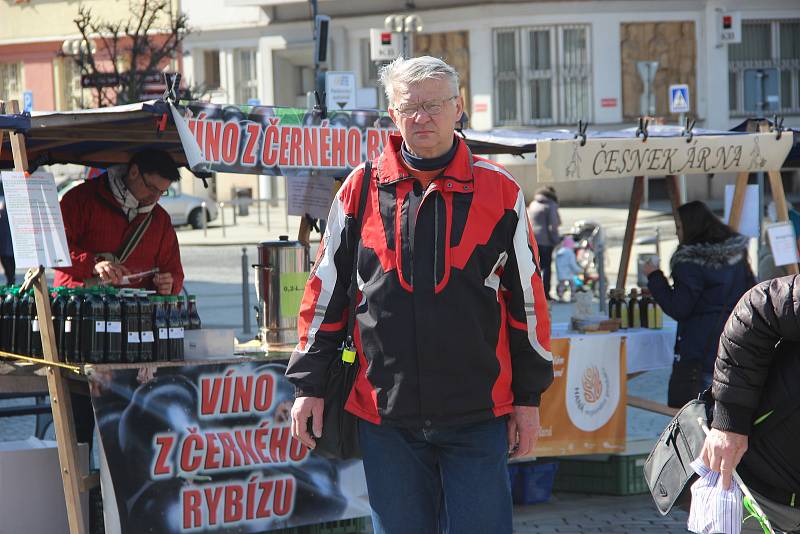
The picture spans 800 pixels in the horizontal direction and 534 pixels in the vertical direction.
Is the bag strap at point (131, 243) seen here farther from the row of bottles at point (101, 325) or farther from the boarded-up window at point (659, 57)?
the boarded-up window at point (659, 57)

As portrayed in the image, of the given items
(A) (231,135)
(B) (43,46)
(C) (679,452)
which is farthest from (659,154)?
(B) (43,46)

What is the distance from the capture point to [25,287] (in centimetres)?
546

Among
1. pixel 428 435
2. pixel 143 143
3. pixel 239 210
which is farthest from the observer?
pixel 239 210

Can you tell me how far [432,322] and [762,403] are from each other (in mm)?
904

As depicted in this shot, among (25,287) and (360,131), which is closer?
(25,287)

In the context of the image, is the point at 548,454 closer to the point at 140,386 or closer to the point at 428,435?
the point at 140,386

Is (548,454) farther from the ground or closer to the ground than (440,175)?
closer to the ground

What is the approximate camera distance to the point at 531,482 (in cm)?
670

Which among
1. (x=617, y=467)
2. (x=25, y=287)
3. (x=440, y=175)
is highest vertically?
(x=440, y=175)

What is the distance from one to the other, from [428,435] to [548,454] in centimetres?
327

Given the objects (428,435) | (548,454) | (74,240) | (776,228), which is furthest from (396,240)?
(776,228)

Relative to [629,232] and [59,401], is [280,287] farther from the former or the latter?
[629,232]

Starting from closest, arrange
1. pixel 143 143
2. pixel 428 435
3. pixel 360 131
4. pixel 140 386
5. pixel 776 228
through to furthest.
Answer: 1. pixel 428 435
2. pixel 140 386
3. pixel 360 131
4. pixel 143 143
5. pixel 776 228

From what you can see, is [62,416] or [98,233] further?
[98,233]
